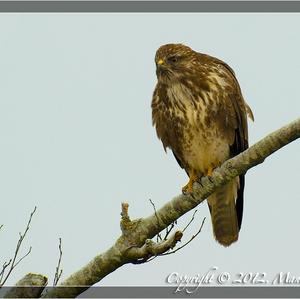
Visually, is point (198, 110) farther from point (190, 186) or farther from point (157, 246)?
point (157, 246)

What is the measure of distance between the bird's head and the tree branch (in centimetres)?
186

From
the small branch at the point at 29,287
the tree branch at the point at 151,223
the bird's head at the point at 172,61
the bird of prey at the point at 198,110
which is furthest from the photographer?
the bird's head at the point at 172,61

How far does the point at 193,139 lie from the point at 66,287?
8.28ft

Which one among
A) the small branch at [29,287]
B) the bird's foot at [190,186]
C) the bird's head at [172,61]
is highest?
the bird's head at [172,61]

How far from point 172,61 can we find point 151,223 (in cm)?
245

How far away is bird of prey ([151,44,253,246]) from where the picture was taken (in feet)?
25.9

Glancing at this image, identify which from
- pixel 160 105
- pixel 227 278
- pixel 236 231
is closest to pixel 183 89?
pixel 160 105

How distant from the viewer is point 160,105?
26.7 feet

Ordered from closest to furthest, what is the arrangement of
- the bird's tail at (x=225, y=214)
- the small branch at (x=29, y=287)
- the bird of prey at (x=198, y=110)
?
1. the small branch at (x=29, y=287)
2. the bird of prey at (x=198, y=110)
3. the bird's tail at (x=225, y=214)

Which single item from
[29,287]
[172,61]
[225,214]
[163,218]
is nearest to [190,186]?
[163,218]

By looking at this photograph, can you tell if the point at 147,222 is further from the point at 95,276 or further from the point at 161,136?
the point at 161,136

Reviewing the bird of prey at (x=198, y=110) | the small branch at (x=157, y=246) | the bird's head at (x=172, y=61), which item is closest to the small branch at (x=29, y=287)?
the small branch at (x=157, y=246)

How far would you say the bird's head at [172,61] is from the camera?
827 centimetres

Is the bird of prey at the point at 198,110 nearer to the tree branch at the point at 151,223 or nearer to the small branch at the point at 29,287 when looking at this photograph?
the tree branch at the point at 151,223
